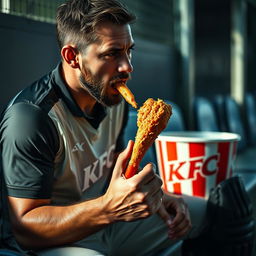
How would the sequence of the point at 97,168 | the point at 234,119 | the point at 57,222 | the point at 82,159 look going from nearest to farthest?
the point at 57,222 < the point at 82,159 < the point at 97,168 < the point at 234,119

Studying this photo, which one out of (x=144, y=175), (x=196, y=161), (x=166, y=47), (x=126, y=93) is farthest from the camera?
(x=166, y=47)

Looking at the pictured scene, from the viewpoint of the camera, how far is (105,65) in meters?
1.83

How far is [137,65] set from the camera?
380cm

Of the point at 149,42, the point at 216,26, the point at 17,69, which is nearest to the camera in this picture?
the point at 17,69

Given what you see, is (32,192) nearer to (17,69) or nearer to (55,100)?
(55,100)

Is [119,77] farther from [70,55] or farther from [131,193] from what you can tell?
[131,193]

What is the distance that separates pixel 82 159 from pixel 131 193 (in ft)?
1.48

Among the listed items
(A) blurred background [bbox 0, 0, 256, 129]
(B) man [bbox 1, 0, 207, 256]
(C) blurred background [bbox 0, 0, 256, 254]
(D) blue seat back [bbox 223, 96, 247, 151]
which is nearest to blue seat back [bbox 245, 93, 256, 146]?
(C) blurred background [bbox 0, 0, 256, 254]

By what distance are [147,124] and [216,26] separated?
20.0ft

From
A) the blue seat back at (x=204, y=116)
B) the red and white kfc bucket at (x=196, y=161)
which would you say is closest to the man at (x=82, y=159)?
the red and white kfc bucket at (x=196, y=161)

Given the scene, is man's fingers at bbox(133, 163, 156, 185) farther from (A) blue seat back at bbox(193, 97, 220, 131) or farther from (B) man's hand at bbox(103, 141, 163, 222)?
(A) blue seat back at bbox(193, 97, 220, 131)

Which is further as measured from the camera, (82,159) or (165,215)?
(165,215)

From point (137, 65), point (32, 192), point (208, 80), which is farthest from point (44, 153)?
point (208, 80)

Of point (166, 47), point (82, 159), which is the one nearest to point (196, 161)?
point (82, 159)
